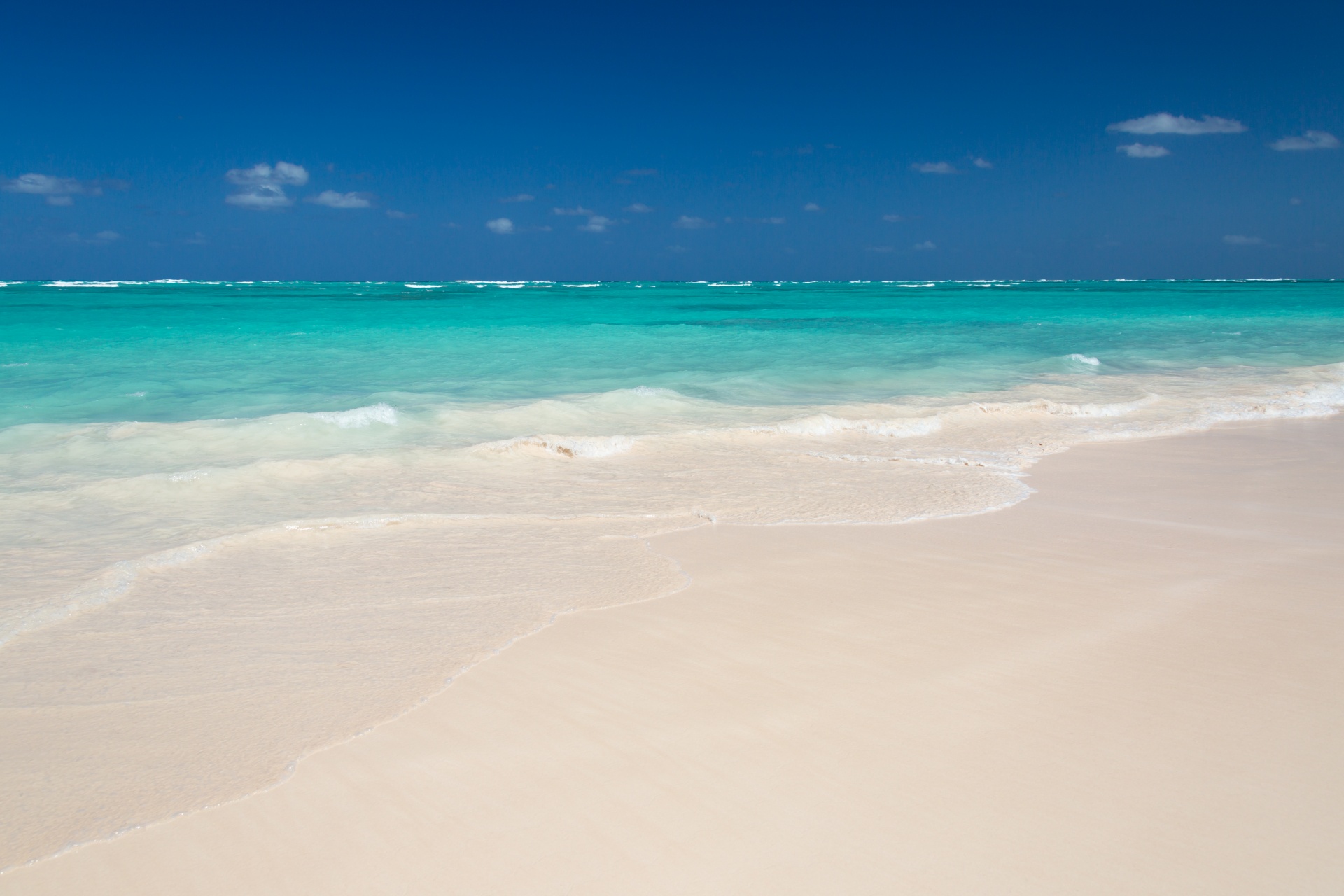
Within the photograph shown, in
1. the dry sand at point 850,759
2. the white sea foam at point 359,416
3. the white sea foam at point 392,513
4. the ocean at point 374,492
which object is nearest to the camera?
the dry sand at point 850,759

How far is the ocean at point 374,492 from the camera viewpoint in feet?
8.75

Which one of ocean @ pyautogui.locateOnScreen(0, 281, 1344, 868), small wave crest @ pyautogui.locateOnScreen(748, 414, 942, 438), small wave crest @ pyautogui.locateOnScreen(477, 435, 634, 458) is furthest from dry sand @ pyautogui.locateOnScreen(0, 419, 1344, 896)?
small wave crest @ pyautogui.locateOnScreen(748, 414, 942, 438)

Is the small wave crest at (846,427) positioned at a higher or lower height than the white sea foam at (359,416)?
lower

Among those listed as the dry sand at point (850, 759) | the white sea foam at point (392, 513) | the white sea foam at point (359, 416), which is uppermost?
the white sea foam at point (359, 416)

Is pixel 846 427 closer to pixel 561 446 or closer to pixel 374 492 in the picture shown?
pixel 561 446

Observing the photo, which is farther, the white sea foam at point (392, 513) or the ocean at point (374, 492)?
the white sea foam at point (392, 513)

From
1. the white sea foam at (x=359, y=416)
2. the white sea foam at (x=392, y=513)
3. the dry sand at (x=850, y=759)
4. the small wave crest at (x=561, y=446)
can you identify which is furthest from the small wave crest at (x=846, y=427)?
the dry sand at (x=850, y=759)

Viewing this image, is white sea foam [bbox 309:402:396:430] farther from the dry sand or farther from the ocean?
the dry sand

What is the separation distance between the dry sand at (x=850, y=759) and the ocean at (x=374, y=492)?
241 mm

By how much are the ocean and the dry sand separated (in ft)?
0.79

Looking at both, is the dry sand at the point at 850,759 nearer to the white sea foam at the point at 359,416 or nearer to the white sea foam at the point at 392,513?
the white sea foam at the point at 392,513

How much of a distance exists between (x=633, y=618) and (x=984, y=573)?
1.77 meters

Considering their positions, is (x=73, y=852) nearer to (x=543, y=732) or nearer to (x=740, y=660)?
(x=543, y=732)

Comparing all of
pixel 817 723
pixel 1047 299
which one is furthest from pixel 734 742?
pixel 1047 299
